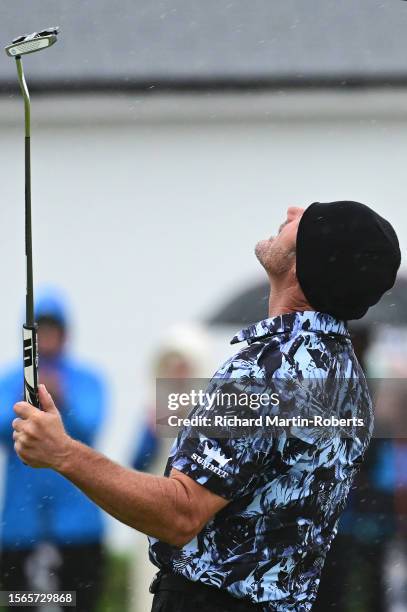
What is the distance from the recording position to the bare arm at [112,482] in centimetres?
156

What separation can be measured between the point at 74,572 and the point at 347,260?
1881 millimetres

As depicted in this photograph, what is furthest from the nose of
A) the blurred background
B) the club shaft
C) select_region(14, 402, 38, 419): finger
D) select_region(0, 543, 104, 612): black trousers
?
the blurred background

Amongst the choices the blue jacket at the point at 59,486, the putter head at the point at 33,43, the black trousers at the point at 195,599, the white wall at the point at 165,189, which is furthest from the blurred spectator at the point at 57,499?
the white wall at the point at 165,189

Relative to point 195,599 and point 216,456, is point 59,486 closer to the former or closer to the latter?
point 195,599

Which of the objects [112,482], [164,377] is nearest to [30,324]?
[112,482]

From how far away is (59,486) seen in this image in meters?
3.26

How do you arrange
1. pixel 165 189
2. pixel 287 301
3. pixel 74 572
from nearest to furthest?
pixel 287 301
pixel 74 572
pixel 165 189

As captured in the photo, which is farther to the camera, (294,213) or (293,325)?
(294,213)

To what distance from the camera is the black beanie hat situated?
175cm

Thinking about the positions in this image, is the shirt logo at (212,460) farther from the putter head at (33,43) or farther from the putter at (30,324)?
the putter head at (33,43)

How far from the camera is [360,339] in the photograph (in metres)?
3.29

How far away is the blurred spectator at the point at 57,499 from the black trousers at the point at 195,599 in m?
1.39

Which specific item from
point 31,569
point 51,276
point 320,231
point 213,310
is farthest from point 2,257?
point 320,231

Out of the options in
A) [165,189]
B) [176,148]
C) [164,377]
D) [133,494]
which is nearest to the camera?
[133,494]
